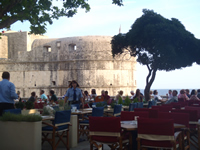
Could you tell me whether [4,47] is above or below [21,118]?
above

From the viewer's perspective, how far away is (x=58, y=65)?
33.8 metres

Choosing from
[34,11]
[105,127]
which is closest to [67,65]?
[34,11]

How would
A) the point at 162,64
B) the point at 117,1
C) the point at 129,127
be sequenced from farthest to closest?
the point at 162,64 < the point at 117,1 < the point at 129,127

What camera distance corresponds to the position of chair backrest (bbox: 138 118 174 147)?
483 centimetres

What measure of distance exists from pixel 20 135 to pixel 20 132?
64 mm

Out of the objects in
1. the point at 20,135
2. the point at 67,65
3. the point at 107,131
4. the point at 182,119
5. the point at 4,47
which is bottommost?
the point at 20,135

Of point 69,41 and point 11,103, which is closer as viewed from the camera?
point 11,103

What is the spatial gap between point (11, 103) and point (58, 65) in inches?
1035

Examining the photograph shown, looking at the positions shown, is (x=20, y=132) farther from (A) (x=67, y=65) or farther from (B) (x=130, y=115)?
(A) (x=67, y=65)

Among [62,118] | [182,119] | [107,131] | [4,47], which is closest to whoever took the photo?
[107,131]

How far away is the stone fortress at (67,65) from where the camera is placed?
1287 inches

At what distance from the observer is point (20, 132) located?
6.37m

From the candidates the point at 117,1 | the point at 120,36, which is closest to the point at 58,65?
the point at 120,36

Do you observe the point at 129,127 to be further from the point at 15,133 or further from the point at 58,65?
the point at 58,65
